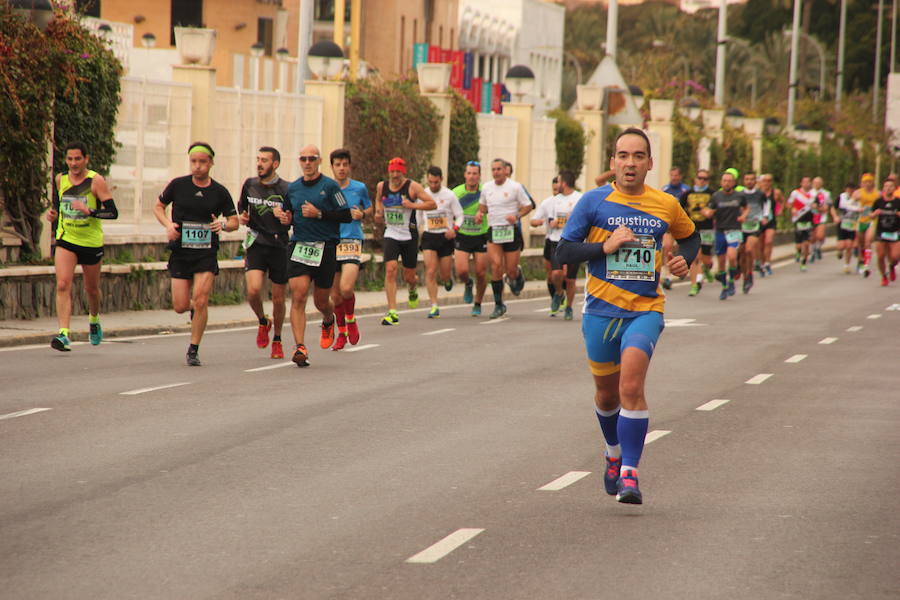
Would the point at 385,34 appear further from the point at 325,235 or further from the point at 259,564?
the point at 259,564

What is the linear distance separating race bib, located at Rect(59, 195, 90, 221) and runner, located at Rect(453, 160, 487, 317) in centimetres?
719

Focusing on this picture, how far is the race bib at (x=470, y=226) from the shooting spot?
21.9 metres

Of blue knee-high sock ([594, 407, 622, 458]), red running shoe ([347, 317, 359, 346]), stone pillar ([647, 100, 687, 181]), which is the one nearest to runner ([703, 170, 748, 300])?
red running shoe ([347, 317, 359, 346])

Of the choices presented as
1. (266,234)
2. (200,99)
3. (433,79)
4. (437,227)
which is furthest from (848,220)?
(266,234)

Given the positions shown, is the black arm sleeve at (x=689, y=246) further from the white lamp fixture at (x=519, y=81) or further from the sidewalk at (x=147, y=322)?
the white lamp fixture at (x=519, y=81)

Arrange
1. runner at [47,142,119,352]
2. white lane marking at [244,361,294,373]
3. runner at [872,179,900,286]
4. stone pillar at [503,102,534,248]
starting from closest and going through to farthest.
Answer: white lane marking at [244,361,294,373] → runner at [47,142,119,352] → runner at [872,179,900,286] → stone pillar at [503,102,534,248]

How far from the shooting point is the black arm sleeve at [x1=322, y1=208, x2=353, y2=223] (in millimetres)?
14945

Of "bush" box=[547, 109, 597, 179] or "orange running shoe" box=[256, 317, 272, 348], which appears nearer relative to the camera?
"orange running shoe" box=[256, 317, 272, 348]

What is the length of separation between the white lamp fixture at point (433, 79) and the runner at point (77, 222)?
13444mm

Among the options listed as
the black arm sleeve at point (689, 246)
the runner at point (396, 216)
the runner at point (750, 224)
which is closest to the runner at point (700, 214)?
the runner at point (750, 224)

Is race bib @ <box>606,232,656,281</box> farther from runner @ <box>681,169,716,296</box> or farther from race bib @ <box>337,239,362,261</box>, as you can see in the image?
runner @ <box>681,169,716,296</box>

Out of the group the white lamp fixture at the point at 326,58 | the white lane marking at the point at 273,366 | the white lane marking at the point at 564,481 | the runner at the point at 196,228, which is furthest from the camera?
the white lamp fixture at the point at 326,58

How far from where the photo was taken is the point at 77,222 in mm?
15750

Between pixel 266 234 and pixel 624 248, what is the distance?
7.50m
